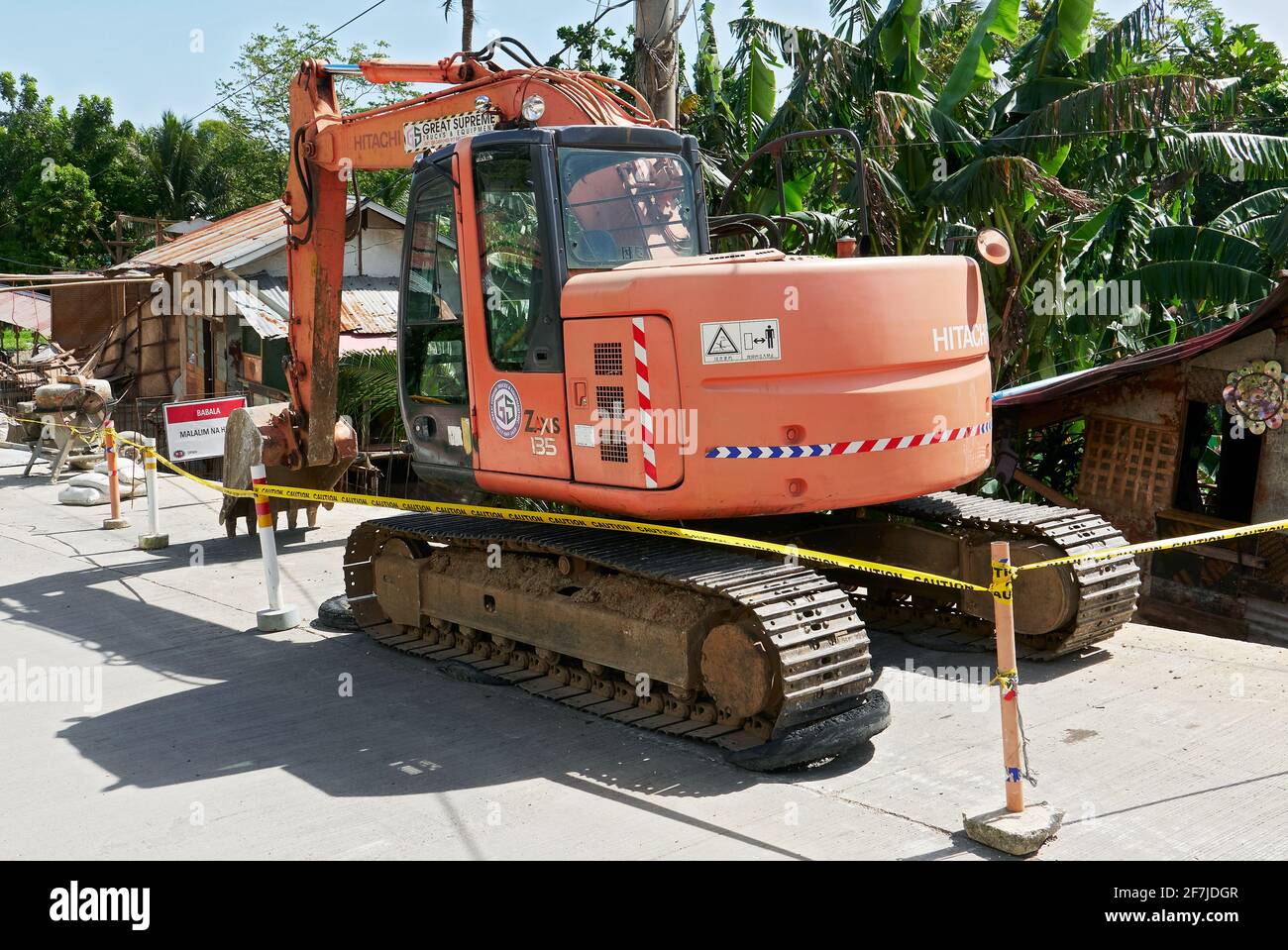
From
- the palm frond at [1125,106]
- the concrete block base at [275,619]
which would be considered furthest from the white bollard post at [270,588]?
the palm frond at [1125,106]

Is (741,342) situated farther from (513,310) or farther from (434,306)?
(434,306)

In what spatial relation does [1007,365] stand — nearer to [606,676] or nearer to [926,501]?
[926,501]

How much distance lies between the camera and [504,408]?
7254 mm

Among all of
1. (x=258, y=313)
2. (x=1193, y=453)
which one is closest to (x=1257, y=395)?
(x=1193, y=453)

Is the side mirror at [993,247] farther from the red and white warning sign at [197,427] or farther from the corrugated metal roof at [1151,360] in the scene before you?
the red and white warning sign at [197,427]

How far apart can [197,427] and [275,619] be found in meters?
5.25

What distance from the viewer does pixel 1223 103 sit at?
547 inches

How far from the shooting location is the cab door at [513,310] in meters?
6.84

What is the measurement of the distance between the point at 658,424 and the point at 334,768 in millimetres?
2433

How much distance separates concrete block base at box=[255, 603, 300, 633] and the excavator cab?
2.31 metres

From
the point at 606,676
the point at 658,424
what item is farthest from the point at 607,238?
the point at 606,676

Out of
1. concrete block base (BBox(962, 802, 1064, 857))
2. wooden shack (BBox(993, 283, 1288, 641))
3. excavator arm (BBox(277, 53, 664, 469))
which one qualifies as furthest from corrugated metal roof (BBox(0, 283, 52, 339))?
concrete block base (BBox(962, 802, 1064, 857))

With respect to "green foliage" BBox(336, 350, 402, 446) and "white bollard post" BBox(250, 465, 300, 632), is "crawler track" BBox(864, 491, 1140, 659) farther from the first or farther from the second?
"green foliage" BBox(336, 350, 402, 446)

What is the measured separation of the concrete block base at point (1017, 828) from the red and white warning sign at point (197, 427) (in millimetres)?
10273
